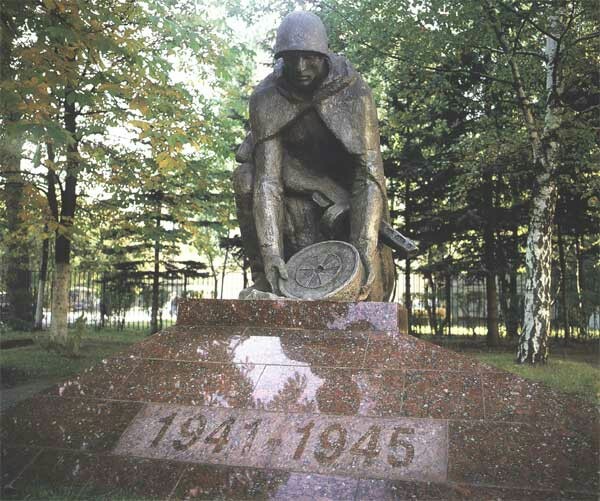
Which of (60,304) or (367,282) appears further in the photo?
(60,304)

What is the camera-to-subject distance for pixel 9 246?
14.2 meters

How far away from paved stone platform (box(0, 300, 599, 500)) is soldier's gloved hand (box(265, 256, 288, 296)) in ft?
1.99

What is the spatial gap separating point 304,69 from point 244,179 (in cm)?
106

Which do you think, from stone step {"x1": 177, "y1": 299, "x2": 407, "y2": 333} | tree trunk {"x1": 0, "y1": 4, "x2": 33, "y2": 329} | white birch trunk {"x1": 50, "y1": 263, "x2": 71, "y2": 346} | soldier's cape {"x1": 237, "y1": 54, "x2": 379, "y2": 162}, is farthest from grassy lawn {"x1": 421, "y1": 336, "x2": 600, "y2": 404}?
white birch trunk {"x1": 50, "y1": 263, "x2": 71, "y2": 346}

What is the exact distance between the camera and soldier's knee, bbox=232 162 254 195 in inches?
214

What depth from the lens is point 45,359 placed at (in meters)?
11.1

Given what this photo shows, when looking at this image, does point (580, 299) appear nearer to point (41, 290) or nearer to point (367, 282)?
point (367, 282)

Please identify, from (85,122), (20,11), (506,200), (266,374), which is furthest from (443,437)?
(506,200)

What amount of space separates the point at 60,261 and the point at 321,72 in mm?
8961

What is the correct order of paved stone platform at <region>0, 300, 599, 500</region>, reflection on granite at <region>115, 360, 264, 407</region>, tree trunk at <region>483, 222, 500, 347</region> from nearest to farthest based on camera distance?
paved stone platform at <region>0, 300, 599, 500</region> < reflection on granite at <region>115, 360, 264, 407</region> < tree trunk at <region>483, 222, 500, 347</region>

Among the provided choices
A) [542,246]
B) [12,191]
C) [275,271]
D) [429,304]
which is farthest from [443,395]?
[429,304]

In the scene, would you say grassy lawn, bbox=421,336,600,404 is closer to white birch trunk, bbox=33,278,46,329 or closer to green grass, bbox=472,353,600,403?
green grass, bbox=472,353,600,403

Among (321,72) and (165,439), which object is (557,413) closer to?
(165,439)

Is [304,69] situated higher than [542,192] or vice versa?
[304,69]
